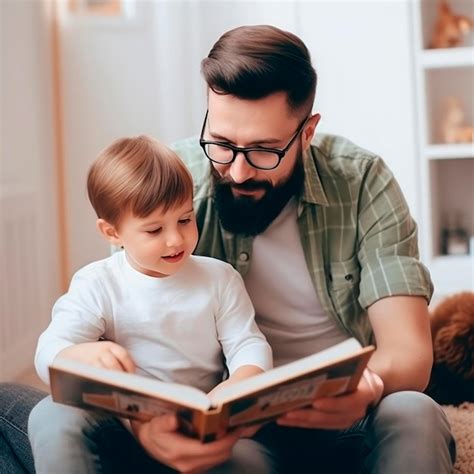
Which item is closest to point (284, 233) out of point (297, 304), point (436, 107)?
point (297, 304)

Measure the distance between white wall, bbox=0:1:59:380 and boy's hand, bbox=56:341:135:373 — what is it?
4.79 feet

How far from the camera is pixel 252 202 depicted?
62.8 inches

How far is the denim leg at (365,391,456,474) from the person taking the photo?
1.27m

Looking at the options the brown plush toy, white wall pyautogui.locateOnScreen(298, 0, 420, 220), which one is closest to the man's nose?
the brown plush toy

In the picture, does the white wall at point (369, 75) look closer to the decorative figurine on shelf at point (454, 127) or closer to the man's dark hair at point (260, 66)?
the decorative figurine on shelf at point (454, 127)

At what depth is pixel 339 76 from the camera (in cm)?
317

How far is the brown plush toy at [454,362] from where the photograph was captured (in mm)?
1951

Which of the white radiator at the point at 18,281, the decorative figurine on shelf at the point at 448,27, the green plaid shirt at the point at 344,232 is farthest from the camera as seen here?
the decorative figurine on shelf at the point at 448,27

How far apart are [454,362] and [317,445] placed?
55cm

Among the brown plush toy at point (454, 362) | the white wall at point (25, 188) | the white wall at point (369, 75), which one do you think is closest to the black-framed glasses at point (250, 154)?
the brown plush toy at point (454, 362)

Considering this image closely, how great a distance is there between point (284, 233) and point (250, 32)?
361mm

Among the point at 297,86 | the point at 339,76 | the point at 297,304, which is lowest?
the point at 297,304

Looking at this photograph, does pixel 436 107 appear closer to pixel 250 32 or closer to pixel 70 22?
pixel 70 22

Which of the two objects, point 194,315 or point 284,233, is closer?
point 194,315
